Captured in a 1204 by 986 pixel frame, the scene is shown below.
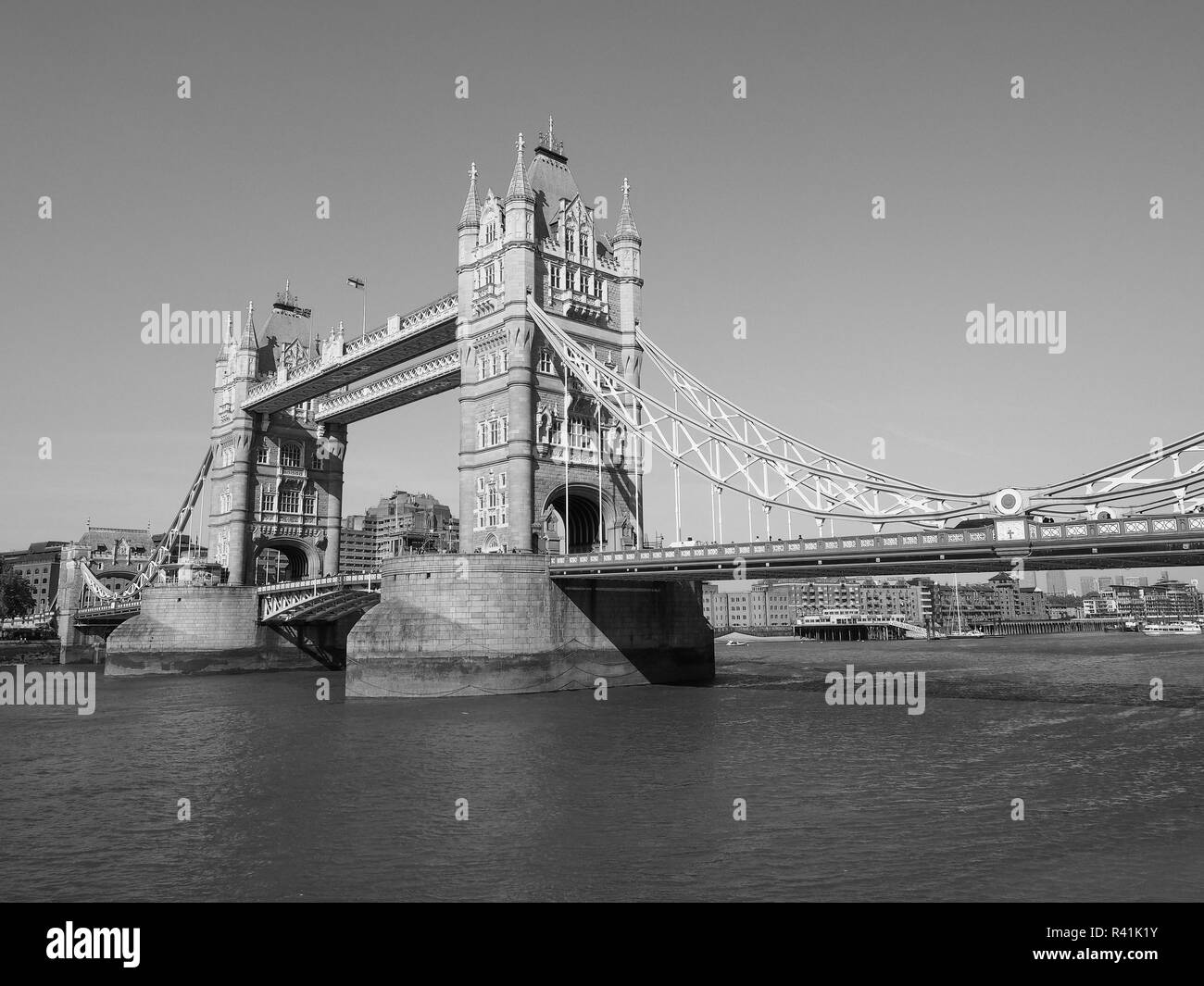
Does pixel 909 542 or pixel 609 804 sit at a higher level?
pixel 909 542

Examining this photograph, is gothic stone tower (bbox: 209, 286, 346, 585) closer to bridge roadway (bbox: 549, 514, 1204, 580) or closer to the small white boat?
bridge roadway (bbox: 549, 514, 1204, 580)

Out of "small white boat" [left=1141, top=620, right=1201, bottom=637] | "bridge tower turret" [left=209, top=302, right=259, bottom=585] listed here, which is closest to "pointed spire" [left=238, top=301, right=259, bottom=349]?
"bridge tower turret" [left=209, top=302, right=259, bottom=585]

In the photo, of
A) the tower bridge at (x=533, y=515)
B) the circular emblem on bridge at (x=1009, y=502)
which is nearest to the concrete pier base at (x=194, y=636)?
the tower bridge at (x=533, y=515)

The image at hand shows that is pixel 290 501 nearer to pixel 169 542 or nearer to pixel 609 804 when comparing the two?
pixel 169 542

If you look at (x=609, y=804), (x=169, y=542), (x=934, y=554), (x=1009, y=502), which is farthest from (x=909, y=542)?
(x=169, y=542)

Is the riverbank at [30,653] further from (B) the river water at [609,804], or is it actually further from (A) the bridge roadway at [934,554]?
Result: (A) the bridge roadway at [934,554]

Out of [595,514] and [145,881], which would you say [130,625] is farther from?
[145,881]
